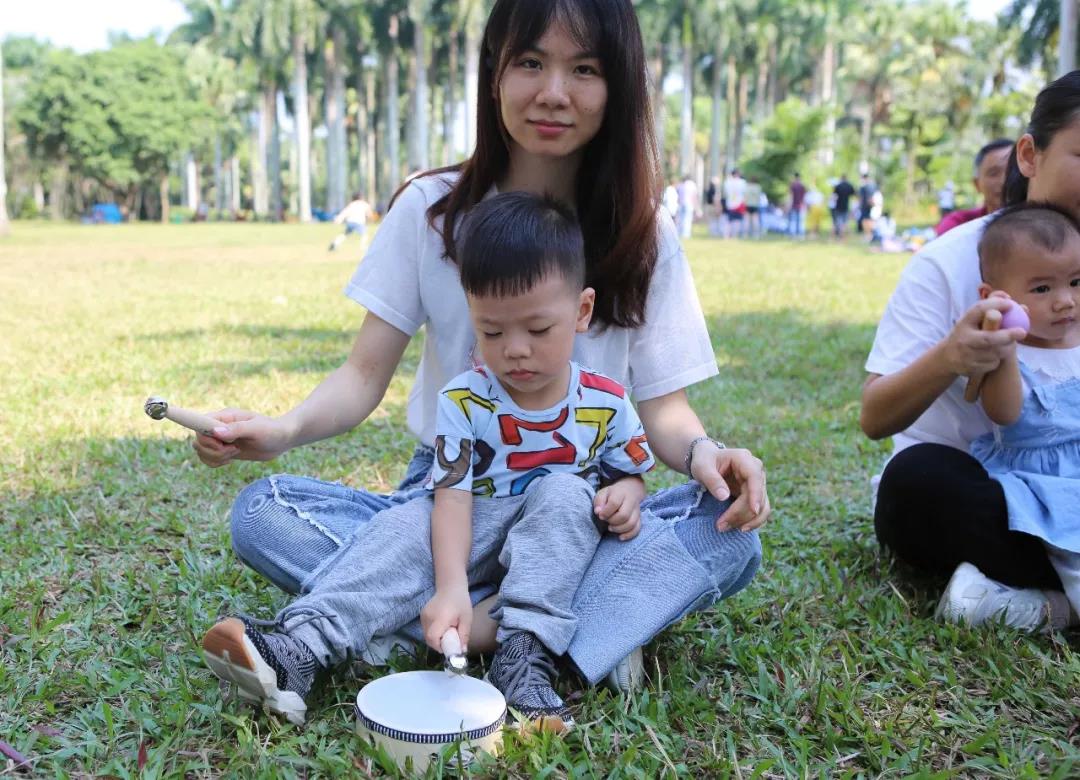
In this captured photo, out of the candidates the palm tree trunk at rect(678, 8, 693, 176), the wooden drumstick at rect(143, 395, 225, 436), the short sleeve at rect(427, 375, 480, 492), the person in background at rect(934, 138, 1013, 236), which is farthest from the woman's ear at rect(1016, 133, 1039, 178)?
the palm tree trunk at rect(678, 8, 693, 176)

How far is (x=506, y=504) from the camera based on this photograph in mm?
2115

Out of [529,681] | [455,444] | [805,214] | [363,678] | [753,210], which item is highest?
[455,444]

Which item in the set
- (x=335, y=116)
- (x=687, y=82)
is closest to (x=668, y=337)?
(x=687, y=82)

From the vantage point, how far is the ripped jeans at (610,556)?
6.59ft

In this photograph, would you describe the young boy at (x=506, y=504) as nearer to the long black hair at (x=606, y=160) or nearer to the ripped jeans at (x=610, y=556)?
the ripped jeans at (x=610, y=556)

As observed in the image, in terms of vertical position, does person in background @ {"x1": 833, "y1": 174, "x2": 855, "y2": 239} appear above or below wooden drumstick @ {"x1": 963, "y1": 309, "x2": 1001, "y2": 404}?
below

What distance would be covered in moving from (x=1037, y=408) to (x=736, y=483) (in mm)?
847

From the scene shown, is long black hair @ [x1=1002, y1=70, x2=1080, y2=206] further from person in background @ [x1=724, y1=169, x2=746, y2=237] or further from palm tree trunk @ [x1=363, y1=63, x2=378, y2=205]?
palm tree trunk @ [x1=363, y1=63, x2=378, y2=205]

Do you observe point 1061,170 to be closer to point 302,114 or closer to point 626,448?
point 626,448

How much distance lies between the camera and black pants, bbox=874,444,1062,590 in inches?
94.5

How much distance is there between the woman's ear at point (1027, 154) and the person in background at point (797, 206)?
20.6 m

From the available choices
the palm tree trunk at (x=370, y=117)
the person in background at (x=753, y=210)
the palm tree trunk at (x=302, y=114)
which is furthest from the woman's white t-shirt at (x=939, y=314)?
the palm tree trunk at (x=370, y=117)

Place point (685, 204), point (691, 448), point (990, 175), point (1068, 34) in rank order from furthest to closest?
point (685, 204) → point (1068, 34) → point (990, 175) → point (691, 448)

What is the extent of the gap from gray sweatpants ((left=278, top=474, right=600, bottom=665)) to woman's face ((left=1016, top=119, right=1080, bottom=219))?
1357 millimetres
